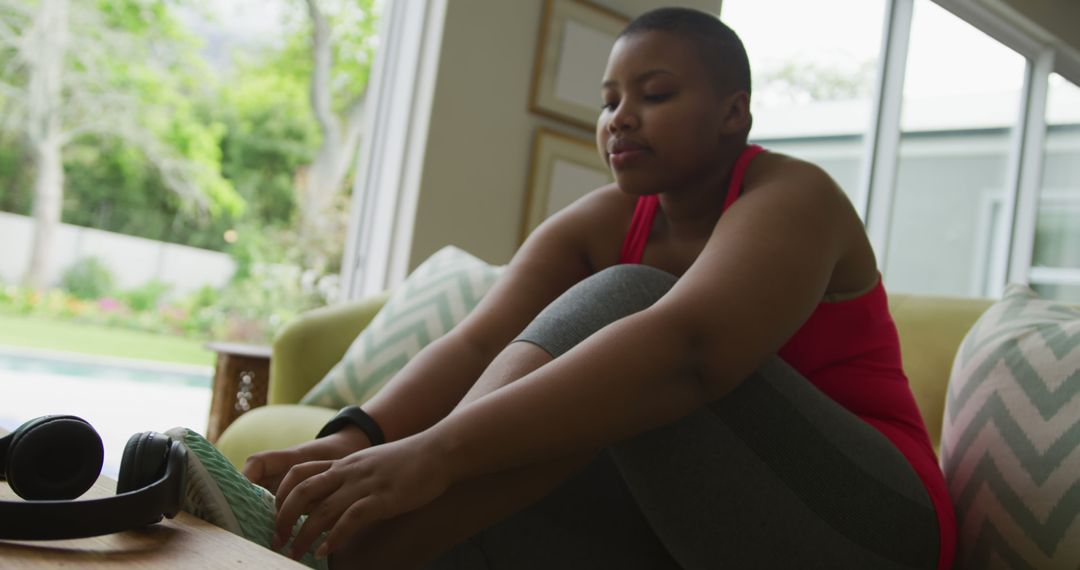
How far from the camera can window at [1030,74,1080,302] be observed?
5.80 m

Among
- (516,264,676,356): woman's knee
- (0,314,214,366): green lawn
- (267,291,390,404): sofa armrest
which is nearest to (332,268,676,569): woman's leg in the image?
(516,264,676,356): woman's knee

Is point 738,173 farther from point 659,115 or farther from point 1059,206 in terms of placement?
point 1059,206

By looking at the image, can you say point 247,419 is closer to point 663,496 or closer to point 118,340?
point 663,496

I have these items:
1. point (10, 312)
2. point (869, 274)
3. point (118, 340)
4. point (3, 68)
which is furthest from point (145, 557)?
point (118, 340)

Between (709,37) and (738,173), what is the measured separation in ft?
0.55

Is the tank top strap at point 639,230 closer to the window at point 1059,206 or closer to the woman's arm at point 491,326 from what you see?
the woman's arm at point 491,326

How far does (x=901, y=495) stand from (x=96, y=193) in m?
5.31

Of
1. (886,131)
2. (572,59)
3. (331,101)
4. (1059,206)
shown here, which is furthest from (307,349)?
(1059,206)

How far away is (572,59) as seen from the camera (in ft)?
11.6

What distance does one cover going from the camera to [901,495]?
0.98 metres

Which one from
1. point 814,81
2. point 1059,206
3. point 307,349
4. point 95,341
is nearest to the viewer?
point 307,349

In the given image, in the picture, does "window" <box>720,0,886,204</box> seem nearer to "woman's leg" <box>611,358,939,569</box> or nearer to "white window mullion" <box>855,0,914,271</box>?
"white window mullion" <box>855,0,914,271</box>

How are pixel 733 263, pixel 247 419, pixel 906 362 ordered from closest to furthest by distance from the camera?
pixel 733 263
pixel 906 362
pixel 247 419

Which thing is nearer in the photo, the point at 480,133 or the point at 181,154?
the point at 480,133
